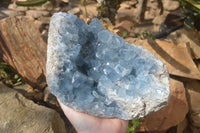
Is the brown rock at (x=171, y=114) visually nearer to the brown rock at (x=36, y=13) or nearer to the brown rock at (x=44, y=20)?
the brown rock at (x=44, y=20)

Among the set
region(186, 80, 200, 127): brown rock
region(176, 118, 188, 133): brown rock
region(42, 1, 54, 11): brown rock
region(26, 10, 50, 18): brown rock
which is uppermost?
region(42, 1, 54, 11): brown rock

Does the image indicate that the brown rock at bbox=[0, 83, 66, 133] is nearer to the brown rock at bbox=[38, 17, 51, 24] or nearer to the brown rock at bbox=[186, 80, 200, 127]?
the brown rock at bbox=[186, 80, 200, 127]

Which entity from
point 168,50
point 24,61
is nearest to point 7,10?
point 24,61

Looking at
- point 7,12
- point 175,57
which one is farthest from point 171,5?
point 7,12

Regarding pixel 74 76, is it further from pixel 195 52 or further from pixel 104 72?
pixel 195 52

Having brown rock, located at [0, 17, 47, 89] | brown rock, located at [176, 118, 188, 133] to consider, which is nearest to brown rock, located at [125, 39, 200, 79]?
brown rock, located at [176, 118, 188, 133]

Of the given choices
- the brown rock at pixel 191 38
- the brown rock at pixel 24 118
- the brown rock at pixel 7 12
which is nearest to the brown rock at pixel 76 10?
the brown rock at pixel 7 12
